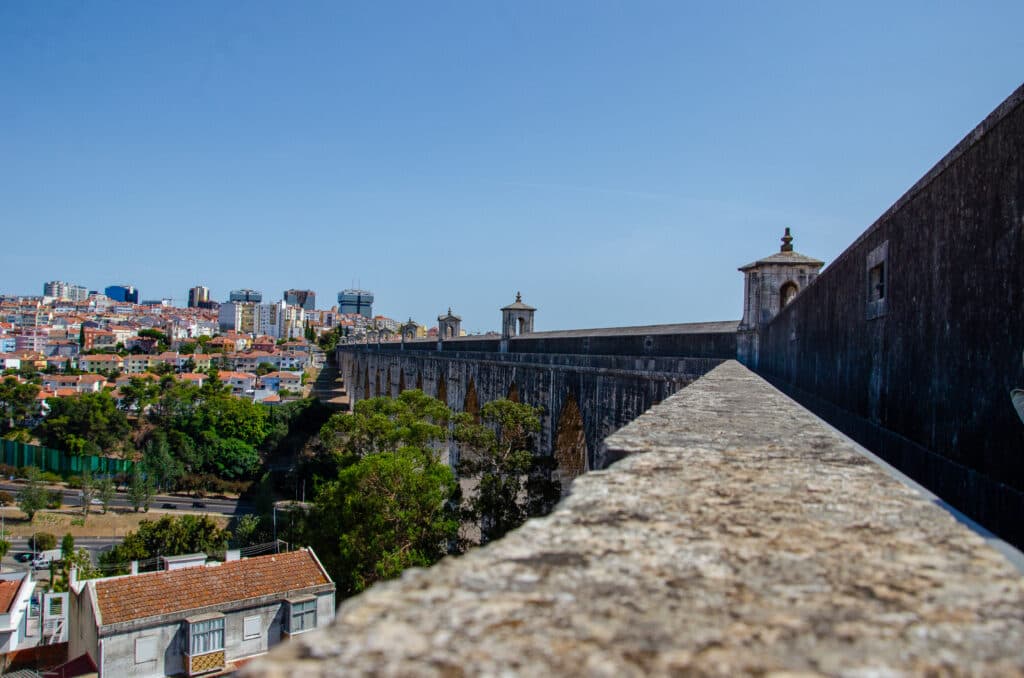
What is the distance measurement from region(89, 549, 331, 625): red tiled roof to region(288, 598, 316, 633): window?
330 mm

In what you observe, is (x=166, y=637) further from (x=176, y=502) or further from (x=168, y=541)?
(x=176, y=502)

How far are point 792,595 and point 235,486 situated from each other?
5151 centimetres

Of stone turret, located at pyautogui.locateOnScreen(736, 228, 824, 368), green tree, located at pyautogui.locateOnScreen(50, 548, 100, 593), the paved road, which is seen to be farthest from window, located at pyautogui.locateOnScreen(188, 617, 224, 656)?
the paved road

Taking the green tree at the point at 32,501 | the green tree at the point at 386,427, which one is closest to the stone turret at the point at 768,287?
the green tree at the point at 386,427

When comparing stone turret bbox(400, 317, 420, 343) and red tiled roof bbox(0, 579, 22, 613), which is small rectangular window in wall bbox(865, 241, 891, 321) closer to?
red tiled roof bbox(0, 579, 22, 613)

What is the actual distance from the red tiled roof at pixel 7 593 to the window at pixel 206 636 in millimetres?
7550

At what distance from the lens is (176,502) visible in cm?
4341

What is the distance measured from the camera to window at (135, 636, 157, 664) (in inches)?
512

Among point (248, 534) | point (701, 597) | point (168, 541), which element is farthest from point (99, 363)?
point (701, 597)

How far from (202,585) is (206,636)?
1115 mm

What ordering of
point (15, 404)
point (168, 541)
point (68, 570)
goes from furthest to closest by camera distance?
point (15, 404) < point (168, 541) < point (68, 570)

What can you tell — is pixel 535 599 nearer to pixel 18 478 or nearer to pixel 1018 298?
pixel 1018 298

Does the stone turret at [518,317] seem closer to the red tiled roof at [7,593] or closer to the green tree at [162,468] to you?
the red tiled roof at [7,593]

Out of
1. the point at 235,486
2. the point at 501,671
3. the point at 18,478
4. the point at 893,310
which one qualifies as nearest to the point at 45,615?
the point at 893,310
